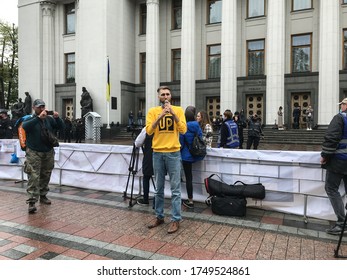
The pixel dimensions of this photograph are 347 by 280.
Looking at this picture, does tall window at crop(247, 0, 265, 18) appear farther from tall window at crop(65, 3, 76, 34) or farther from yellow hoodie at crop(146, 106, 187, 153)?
yellow hoodie at crop(146, 106, 187, 153)

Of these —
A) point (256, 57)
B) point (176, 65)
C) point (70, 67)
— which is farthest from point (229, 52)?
point (70, 67)

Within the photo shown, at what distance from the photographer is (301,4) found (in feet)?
80.5

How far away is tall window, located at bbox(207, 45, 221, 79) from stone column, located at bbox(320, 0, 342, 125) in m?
8.27

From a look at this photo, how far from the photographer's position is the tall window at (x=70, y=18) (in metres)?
31.0

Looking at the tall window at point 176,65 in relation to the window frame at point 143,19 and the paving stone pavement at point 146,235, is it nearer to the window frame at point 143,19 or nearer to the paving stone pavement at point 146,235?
the window frame at point 143,19

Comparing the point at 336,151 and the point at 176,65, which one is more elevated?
the point at 176,65

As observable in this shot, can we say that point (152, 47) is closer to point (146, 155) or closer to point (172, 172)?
point (146, 155)

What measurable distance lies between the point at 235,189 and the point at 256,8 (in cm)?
2418

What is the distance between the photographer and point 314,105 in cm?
2436

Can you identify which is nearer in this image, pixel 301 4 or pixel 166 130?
pixel 166 130

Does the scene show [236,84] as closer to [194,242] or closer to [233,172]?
[233,172]

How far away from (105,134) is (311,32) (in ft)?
60.7

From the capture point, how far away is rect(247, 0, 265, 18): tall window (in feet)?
84.2

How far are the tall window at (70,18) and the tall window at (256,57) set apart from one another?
686 inches
